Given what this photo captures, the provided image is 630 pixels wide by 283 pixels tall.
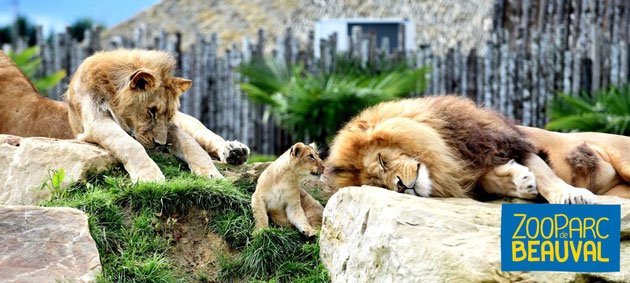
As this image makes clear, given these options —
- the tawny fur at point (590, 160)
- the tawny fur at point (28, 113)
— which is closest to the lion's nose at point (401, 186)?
the tawny fur at point (590, 160)

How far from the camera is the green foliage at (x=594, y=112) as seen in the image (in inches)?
426

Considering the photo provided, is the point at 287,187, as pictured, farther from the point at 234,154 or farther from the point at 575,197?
the point at 575,197

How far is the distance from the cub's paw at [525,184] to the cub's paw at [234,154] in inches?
73.2

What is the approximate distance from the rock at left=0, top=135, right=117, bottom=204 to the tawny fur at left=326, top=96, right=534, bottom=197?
1.48 metres

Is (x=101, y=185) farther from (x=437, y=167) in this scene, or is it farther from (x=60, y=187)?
(x=437, y=167)

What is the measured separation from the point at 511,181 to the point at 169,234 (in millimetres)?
1715

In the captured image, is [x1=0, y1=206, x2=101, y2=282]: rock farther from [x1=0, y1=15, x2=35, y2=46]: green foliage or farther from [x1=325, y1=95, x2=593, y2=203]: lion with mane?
[x1=0, y1=15, x2=35, y2=46]: green foliage

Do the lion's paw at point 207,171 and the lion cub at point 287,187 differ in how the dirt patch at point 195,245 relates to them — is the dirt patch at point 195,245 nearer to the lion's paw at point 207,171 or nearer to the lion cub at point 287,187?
the lion cub at point 287,187

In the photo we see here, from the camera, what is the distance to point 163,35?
43.0 ft

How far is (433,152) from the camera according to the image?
5.27 metres

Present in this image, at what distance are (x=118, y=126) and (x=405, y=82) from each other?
572 cm

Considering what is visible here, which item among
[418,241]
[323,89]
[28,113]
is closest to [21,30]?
[323,89]

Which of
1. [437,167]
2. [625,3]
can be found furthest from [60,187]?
[625,3]

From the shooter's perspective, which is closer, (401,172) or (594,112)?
(401,172)
